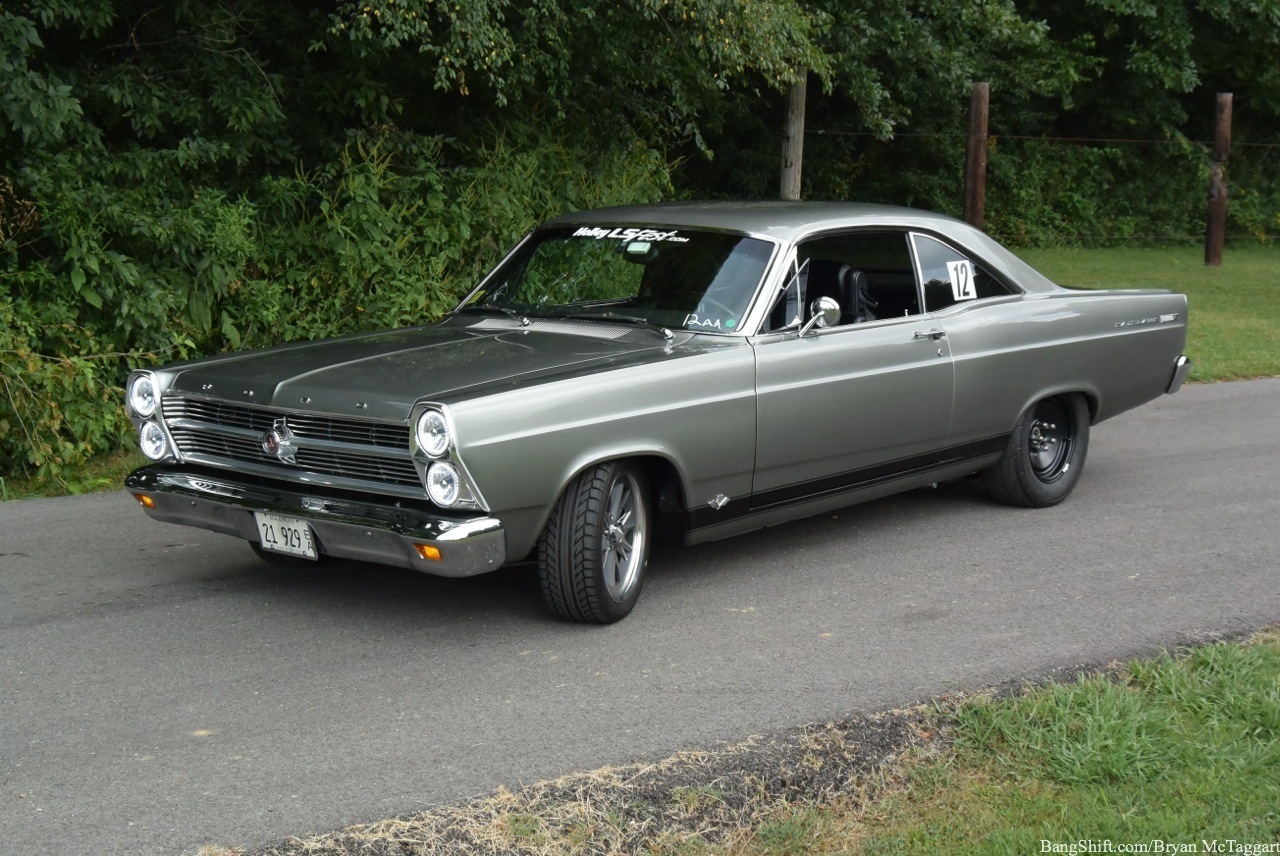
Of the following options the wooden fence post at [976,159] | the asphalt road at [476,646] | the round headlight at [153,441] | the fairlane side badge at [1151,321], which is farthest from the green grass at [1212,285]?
the round headlight at [153,441]

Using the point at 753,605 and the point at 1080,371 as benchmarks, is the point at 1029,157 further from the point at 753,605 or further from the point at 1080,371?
the point at 753,605

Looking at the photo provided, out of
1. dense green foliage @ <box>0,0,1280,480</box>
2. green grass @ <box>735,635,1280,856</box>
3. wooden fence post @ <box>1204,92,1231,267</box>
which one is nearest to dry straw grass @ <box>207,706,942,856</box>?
green grass @ <box>735,635,1280,856</box>

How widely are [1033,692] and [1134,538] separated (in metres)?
2.54

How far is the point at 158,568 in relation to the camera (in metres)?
6.31

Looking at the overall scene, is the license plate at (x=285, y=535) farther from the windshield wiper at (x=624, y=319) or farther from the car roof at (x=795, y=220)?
the car roof at (x=795, y=220)

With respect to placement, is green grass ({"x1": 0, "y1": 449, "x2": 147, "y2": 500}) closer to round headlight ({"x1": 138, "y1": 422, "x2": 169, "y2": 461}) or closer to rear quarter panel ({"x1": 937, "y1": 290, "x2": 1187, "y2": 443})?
round headlight ({"x1": 138, "y1": 422, "x2": 169, "y2": 461})

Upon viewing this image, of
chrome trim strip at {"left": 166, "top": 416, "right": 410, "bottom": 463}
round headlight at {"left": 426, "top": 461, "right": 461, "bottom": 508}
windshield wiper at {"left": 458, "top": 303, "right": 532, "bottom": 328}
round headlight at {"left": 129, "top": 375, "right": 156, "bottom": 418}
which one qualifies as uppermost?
windshield wiper at {"left": 458, "top": 303, "right": 532, "bottom": 328}

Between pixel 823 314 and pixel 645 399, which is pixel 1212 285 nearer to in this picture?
pixel 823 314

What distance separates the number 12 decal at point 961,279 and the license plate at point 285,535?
3.53m

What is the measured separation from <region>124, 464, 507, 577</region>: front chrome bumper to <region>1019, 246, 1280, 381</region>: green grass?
8858 millimetres

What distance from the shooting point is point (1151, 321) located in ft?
26.3

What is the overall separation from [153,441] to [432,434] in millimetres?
1499

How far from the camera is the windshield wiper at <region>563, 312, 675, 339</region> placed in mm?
→ 6086

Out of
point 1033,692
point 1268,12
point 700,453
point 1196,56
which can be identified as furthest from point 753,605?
point 1196,56
